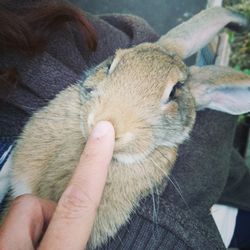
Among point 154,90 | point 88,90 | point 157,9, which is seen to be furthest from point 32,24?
point 157,9

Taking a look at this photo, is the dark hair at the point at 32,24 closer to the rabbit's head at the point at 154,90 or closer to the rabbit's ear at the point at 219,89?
the rabbit's head at the point at 154,90

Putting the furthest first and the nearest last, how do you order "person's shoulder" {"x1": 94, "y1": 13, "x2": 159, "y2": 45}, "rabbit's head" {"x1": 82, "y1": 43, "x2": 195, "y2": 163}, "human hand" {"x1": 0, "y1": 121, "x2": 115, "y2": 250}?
"person's shoulder" {"x1": 94, "y1": 13, "x2": 159, "y2": 45}
"rabbit's head" {"x1": 82, "y1": 43, "x2": 195, "y2": 163}
"human hand" {"x1": 0, "y1": 121, "x2": 115, "y2": 250}

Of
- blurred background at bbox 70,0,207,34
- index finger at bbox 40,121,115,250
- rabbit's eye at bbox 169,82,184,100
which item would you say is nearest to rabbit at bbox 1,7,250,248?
rabbit's eye at bbox 169,82,184,100

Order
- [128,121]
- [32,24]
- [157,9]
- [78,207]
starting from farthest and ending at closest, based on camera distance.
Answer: [157,9] < [32,24] < [128,121] < [78,207]

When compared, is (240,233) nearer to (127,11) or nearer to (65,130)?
(65,130)

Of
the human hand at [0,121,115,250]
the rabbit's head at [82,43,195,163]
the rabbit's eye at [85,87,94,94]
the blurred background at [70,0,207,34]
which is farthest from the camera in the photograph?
the blurred background at [70,0,207,34]

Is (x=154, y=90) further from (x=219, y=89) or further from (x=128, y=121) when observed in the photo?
(x=219, y=89)

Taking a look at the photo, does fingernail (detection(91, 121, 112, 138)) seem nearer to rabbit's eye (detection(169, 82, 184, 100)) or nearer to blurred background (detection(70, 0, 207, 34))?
rabbit's eye (detection(169, 82, 184, 100))
